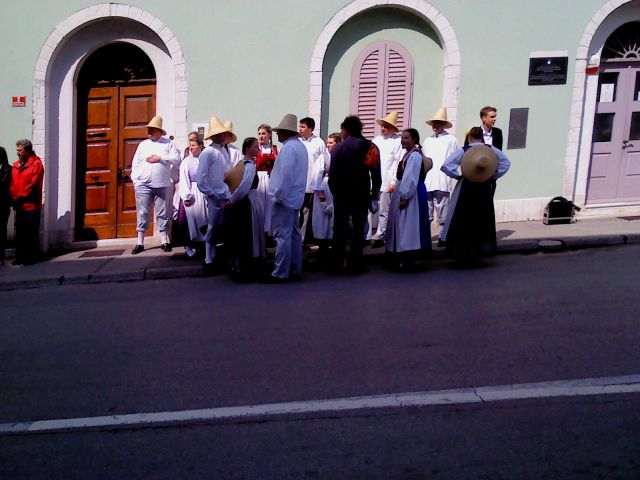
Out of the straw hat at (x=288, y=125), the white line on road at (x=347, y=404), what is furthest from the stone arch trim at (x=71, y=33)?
the white line on road at (x=347, y=404)

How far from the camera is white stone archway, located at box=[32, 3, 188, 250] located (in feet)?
39.9

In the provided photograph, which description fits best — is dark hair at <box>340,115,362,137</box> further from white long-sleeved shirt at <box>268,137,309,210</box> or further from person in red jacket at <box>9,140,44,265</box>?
person in red jacket at <box>9,140,44,265</box>

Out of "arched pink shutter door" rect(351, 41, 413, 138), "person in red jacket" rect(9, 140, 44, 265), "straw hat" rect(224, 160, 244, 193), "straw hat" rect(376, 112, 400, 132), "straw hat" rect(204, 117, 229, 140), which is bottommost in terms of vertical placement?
"person in red jacket" rect(9, 140, 44, 265)

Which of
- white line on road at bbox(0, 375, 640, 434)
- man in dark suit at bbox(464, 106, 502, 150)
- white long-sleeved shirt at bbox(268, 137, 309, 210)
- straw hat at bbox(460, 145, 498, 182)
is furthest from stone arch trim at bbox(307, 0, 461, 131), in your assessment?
white line on road at bbox(0, 375, 640, 434)

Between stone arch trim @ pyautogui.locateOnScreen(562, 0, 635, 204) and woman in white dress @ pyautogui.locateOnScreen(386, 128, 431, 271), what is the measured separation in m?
3.88

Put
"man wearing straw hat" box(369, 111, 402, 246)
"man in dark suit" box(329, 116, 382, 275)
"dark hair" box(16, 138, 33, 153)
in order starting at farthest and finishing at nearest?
"dark hair" box(16, 138, 33, 153), "man wearing straw hat" box(369, 111, 402, 246), "man in dark suit" box(329, 116, 382, 275)

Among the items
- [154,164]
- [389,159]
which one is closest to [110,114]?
[154,164]

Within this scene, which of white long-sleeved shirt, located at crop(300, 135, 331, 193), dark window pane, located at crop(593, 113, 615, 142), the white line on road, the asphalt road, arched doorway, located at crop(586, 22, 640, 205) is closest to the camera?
the asphalt road

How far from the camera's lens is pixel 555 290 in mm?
8539

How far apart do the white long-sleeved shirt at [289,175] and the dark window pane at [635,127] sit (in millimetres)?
6393

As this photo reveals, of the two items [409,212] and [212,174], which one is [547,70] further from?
[212,174]

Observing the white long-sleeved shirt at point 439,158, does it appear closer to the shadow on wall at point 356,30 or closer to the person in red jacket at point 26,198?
the shadow on wall at point 356,30

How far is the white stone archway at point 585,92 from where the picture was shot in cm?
1269

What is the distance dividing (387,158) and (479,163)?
170 centimetres
